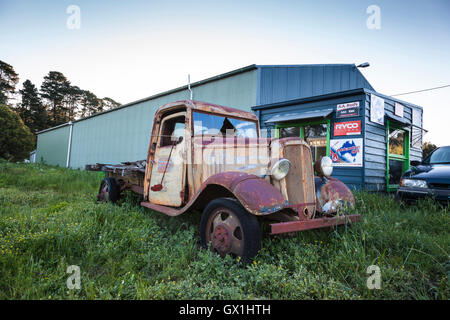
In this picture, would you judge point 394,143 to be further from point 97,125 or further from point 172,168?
point 97,125

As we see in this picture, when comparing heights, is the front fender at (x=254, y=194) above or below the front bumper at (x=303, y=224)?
above

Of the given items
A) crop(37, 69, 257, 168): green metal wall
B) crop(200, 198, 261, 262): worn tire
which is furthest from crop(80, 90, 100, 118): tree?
crop(200, 198, 261, 262): worn tire

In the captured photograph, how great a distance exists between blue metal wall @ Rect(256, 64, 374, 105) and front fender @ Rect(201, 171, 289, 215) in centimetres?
710

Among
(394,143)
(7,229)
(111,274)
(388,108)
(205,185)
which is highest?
(388,108)

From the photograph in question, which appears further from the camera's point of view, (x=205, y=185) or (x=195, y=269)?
(x=205, y=185)

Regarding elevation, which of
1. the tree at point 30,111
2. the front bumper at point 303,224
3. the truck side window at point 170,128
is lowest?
the front bumper at point 303,224

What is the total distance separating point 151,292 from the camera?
5.98 ft

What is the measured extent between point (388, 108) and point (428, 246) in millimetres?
5426

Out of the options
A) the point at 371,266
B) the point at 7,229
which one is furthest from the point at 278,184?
the point at 7,229

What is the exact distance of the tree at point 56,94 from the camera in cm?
A: 3647

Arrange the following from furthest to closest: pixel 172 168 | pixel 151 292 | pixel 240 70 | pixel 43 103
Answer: pixel 43 103 → pixel 240 70 → pixel 172 168 → pixel 151 292

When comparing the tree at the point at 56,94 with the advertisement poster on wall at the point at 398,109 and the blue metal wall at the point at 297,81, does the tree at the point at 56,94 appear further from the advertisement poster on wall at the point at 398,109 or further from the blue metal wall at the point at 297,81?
the advertisement poster on wall at the point at 398,109

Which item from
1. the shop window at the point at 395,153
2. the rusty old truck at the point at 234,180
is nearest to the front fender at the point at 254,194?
the rusty old truck at the point at 234,180

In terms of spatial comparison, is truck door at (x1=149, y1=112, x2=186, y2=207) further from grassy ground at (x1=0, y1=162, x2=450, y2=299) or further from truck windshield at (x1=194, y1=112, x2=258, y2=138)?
grassy ground at (x1=0, y1=162, x2=450, y2=299)
